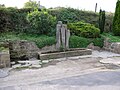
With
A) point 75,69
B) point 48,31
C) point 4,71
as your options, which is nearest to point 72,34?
point 48,31

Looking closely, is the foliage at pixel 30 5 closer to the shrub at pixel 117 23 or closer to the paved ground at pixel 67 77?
the shrub at pixel 117 23

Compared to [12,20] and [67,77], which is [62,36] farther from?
[12,20]

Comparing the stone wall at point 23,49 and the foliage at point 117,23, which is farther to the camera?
the foliage at point 117,23

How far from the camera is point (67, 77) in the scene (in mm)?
5824

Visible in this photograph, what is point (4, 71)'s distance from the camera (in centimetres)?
632

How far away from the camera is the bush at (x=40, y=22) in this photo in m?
9.29

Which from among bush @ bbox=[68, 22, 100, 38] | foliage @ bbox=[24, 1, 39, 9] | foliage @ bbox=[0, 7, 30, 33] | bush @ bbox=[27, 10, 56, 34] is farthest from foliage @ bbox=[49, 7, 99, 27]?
foliage @ bbox=[0, 7, 30, 33]

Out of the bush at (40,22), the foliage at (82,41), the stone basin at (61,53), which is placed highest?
the bush at (40,22)

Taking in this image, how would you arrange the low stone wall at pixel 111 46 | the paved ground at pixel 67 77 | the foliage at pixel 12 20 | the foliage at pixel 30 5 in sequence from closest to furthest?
1. the paved ground at pixel 67 77
2. the low stone wall at pixel 111 46
3. the foliage at pixel 12 20
4. the foliage at pixel 30 5

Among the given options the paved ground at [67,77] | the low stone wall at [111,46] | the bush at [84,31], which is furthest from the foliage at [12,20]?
the low stone wall at [111,46]

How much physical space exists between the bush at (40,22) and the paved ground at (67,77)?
99.6 inches

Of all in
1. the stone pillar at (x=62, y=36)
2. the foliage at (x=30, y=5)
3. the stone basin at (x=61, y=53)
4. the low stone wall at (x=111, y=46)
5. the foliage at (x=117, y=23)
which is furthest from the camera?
the foliage at (x=30, y=5)

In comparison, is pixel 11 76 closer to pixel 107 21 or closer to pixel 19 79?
pixel 19 79

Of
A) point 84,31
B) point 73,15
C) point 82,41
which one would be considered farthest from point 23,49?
point 73,15
